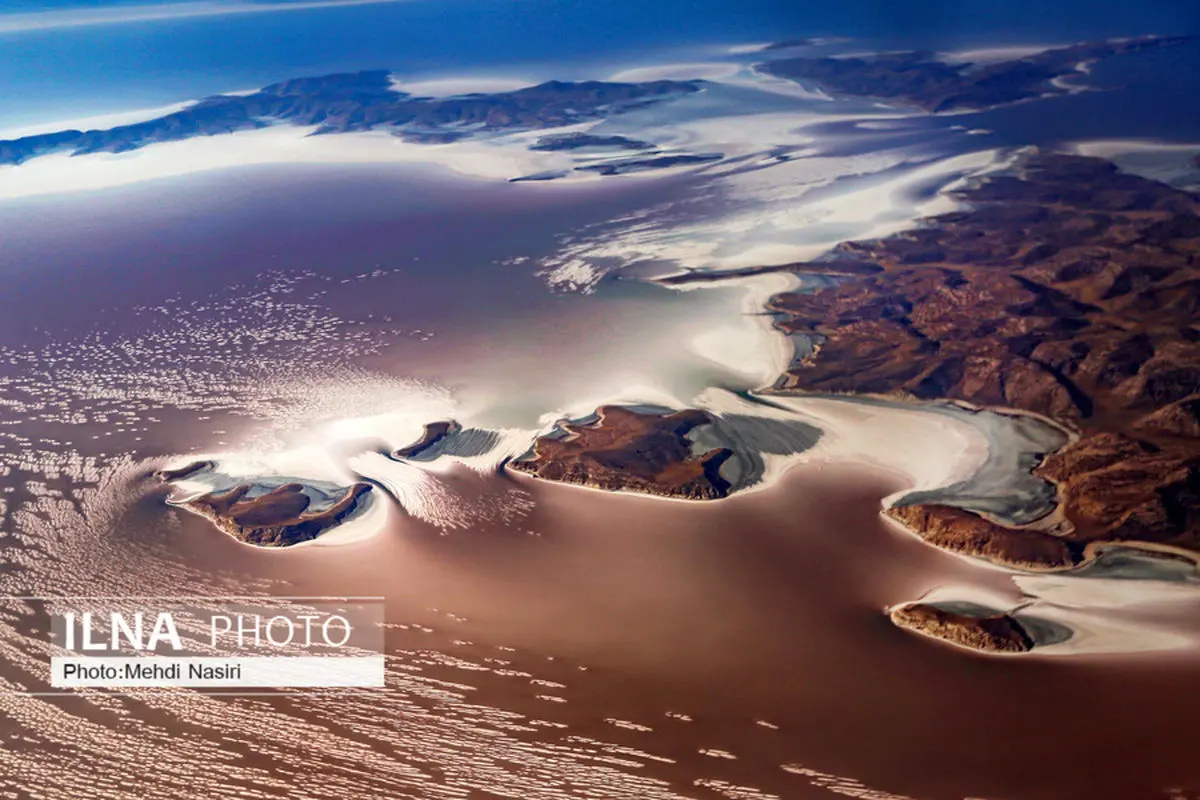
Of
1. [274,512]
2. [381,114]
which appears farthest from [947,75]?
[274,512]

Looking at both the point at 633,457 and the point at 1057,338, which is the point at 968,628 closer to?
the point at 633,457

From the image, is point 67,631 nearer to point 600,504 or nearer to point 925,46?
point 600,504

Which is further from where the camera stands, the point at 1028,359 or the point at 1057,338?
the point at 1057,338

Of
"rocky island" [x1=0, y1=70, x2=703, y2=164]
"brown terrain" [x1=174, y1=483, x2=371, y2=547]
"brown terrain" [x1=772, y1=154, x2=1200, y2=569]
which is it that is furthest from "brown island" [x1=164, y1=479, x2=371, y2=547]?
"rocky island" [x1=0, y1=70, x2=703, y2=164]

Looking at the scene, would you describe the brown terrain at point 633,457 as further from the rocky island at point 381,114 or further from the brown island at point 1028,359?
the rocky island at point 381,114

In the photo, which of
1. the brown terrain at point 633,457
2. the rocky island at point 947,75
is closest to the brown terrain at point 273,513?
the brown terrain at point 633,457

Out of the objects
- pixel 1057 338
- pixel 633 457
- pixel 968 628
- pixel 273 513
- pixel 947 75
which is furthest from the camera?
pixel 947 75
